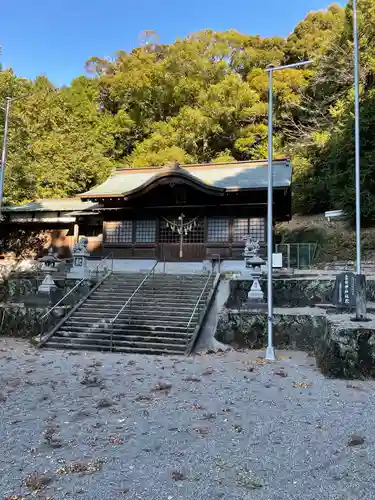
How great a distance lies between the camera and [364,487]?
344 centimetres

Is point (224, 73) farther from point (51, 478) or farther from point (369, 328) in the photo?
point (51, 478)

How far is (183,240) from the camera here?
56.2ft

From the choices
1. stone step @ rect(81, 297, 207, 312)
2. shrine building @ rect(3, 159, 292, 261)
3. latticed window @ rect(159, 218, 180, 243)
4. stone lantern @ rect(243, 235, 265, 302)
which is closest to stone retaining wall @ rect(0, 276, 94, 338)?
stone step @ rect(81, 297, 207, 312)

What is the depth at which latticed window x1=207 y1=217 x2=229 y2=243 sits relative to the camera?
1666 centimetres

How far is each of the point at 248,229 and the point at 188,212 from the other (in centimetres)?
270

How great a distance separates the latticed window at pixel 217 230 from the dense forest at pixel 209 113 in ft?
25.8

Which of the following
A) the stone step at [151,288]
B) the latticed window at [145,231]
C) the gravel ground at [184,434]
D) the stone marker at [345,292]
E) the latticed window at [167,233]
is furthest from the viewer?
the latticed window at [145,231]

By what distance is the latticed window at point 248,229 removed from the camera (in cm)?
1633

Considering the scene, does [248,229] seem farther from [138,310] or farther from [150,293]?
[138,310]

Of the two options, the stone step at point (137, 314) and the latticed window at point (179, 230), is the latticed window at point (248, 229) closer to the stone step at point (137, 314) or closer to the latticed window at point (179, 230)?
the latticed window at point (179, 230)

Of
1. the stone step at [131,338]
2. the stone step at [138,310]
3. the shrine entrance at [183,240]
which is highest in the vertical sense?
the shrine entrance at [183,240]

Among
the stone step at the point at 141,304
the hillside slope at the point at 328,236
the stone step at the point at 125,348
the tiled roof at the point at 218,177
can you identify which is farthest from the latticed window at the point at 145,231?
the hillside slope at the point at 328,236

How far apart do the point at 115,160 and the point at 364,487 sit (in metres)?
33.7

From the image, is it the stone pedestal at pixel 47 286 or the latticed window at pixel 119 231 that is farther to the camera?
the latticed window at pixel 119 231
